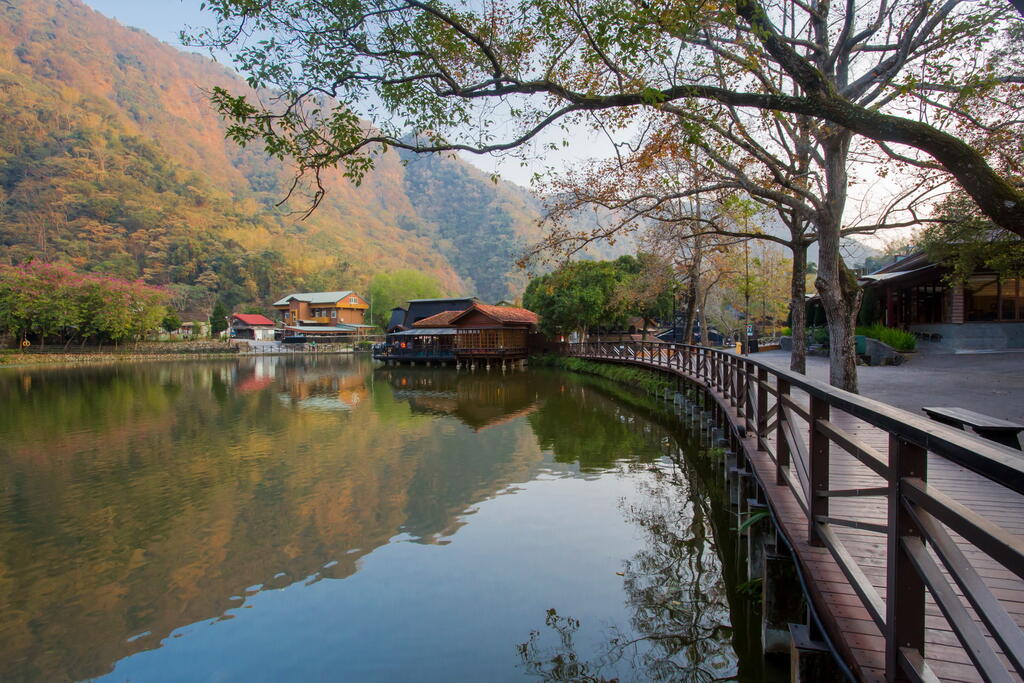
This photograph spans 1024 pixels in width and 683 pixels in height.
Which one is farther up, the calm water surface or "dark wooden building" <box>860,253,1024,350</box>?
"dark wooden building" <box>860,253,1024,350</box>

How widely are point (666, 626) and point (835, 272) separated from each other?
7.40 meters

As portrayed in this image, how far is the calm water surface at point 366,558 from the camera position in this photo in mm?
5270

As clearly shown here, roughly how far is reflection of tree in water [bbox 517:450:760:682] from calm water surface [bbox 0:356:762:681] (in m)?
0.03

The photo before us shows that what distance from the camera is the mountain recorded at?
3076 inches

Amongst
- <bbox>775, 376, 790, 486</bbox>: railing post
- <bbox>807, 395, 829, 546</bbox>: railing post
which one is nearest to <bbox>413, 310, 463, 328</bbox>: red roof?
<bbox>775, 376, 790, 486</bbox>: railing post

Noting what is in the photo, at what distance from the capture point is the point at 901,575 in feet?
6.88

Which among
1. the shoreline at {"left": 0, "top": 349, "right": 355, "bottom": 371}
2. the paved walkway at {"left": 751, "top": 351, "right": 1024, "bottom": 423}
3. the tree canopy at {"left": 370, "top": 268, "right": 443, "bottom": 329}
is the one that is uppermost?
the tree canopy at {"left": 370, "top": 268, "right": 443, "bottom": 329}

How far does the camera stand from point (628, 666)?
5.00 meters

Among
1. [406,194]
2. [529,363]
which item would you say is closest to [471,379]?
[529,363]

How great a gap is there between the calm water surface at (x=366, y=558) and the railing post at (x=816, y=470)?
2.08m

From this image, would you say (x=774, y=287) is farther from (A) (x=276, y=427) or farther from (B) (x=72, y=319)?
(B) (x=72, y=319)

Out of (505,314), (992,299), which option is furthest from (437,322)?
(992,299)

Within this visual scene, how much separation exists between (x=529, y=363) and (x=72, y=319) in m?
36.7

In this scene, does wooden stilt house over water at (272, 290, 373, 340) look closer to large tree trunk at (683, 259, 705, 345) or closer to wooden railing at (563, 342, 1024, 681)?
large tree trunk at (683, 259, 705, 345)
